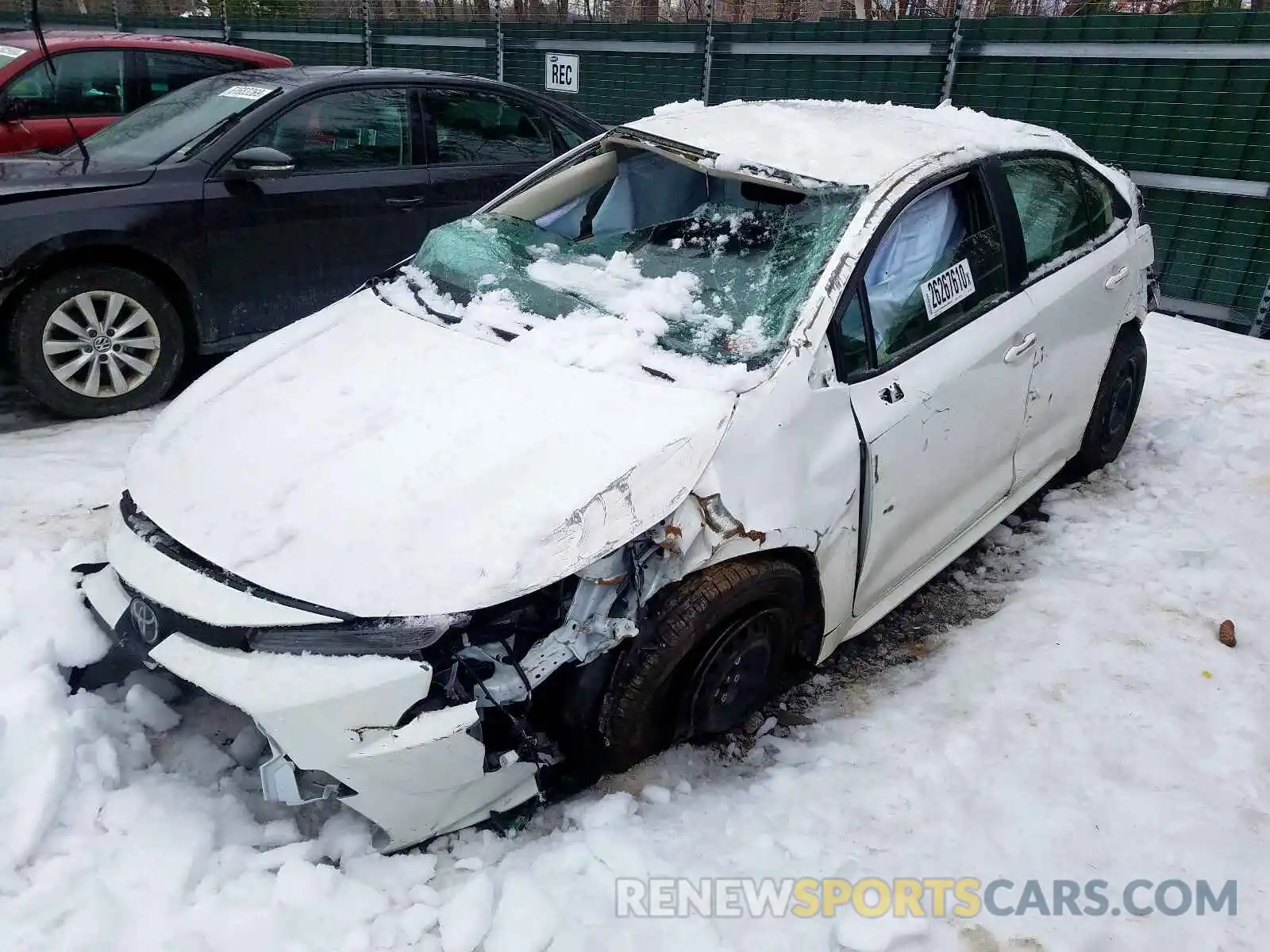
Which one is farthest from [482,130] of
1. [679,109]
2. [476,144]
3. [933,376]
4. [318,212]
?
[933,376]

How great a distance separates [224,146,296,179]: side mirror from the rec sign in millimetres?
6280

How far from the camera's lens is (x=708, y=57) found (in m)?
8.96

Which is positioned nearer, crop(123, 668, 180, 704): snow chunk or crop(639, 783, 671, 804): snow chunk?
crop(639, 783, 671, 804): snow chunk

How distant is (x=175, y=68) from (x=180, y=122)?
2290mm

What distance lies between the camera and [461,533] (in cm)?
211

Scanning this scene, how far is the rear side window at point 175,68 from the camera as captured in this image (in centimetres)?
657

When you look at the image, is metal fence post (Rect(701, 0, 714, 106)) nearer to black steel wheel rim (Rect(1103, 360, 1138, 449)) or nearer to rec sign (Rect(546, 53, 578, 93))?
rec sign (Rect(546, 53, 578, 93))

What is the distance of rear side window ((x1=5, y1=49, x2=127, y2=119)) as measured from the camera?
634 cm

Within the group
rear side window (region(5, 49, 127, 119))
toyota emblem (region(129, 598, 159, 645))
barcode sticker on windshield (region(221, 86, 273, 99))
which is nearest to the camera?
toyota emblem (region(129, 598, 159, 645))

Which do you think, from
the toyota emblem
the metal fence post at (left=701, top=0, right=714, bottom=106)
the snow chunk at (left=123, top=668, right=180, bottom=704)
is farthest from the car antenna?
the metal fence post at (left=701, top=0, right=714, bottom=106)

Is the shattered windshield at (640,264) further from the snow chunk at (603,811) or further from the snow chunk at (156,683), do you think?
the snow chunk at (156,683)

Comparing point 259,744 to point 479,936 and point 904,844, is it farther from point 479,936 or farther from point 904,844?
point 904,844

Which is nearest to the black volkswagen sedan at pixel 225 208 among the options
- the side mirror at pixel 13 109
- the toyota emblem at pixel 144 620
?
the side mirror at pixel 13 109

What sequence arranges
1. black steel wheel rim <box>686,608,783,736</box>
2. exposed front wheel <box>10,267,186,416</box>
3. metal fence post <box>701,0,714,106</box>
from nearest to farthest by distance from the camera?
black steel wheel rim <box>686,608,783,736</box>, exposed front wheel <box>10,267,186,416</box>, metal fence post <box>701,0,714,106</box>
